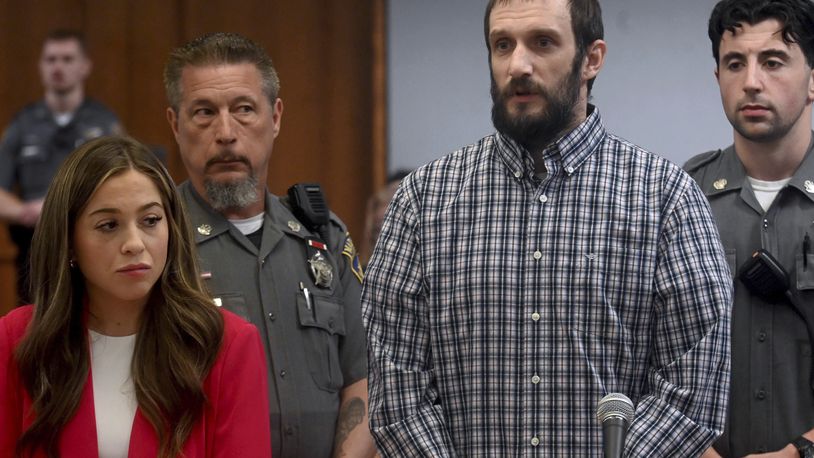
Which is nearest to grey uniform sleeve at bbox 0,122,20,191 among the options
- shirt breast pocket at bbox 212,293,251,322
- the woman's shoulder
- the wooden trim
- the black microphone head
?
the wooden trim

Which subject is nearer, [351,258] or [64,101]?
[351,258]

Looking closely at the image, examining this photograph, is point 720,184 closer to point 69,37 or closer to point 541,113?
point 541,113

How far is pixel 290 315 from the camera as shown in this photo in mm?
2771

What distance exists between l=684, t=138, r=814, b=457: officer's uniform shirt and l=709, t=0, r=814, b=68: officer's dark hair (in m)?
0.30

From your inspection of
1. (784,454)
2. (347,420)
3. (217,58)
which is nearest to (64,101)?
(217,58)

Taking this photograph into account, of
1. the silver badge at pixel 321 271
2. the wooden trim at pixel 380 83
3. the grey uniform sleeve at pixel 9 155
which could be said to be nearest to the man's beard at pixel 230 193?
the silver badge at pixel 321 271

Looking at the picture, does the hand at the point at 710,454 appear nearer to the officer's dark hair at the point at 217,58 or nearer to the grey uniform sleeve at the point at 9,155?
the officer's dark hair at the point at 217,58

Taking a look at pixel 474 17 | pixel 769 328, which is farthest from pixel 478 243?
pixel 474 17

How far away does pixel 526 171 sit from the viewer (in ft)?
7.87

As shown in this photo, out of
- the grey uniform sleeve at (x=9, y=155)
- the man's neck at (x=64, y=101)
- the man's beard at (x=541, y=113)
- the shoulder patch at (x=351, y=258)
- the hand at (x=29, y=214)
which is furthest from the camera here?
the man's neck at (x=64, y=101)

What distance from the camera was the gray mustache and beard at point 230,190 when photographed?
2.79 m

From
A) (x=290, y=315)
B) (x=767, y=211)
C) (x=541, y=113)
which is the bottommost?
(x=290, y=315)

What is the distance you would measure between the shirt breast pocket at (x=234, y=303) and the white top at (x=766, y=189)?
1119 millimetres

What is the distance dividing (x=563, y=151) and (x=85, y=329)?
927mm
